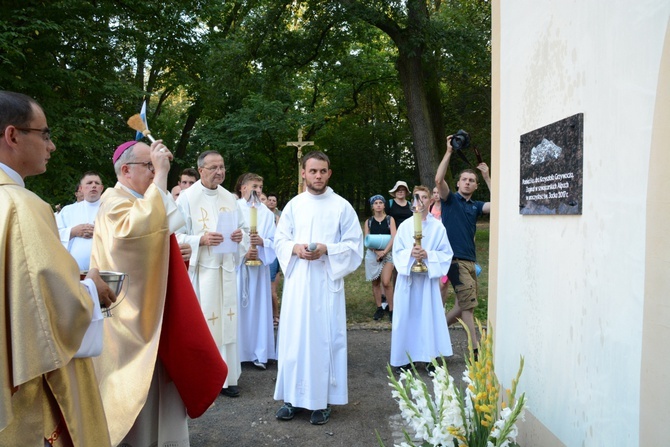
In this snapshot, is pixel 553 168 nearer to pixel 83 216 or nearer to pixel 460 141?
pixel 460 141

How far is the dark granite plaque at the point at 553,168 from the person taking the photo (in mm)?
2746

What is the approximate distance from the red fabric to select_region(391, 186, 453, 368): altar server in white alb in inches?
137

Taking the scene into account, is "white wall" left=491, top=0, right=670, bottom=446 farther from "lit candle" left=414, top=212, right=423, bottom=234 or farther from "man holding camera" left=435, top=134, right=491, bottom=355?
"man holding camera" left=435, top=134, right=491, bottom=355

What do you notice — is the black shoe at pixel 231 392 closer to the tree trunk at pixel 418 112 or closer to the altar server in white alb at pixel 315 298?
the altar server in white alb at pixel 315 298

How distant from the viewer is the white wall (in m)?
2.29

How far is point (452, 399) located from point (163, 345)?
1831mm

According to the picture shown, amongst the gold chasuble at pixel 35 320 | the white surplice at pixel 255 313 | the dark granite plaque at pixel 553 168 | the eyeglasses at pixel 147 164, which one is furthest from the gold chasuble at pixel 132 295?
the white surplice at pixel 255 313

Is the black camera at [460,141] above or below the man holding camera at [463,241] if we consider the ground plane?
above

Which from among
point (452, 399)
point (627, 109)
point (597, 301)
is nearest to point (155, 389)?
point (452, 399)

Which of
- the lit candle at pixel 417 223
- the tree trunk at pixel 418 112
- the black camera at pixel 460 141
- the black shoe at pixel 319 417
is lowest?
the black shoe at pixel 319 417

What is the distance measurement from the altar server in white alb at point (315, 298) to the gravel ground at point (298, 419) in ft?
0.61

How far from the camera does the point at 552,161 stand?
3035 millimetres

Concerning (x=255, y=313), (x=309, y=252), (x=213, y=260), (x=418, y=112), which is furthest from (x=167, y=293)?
(x=418, y=112)

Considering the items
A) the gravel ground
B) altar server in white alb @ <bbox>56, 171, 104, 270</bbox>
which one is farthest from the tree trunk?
altar server in white alb @ <bbox>56, 171, 104, 270</bbox>
